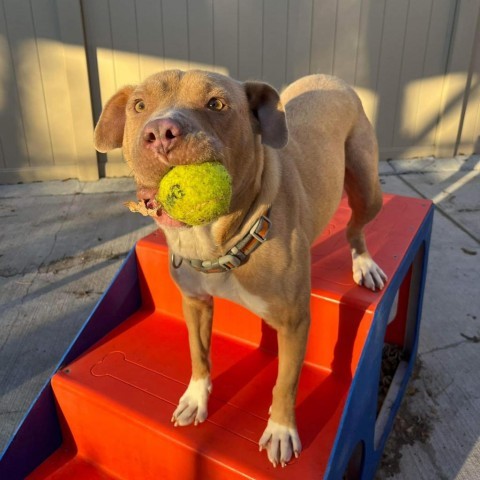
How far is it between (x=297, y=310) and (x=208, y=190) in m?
0.70

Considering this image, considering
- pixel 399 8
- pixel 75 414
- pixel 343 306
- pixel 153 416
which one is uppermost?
pixel 399 8

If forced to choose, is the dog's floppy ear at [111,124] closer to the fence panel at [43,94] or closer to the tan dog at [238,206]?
the tan dog at [238,206]

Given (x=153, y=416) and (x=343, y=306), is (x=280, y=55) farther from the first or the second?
(x=153, y=416)

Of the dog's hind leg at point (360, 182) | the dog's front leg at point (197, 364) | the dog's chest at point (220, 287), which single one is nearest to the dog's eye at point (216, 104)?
the dog's chest at point (220, 287)

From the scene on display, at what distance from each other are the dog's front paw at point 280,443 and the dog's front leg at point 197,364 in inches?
11.6

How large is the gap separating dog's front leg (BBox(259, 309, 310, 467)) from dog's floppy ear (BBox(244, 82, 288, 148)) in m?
0.71

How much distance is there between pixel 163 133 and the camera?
1.45m

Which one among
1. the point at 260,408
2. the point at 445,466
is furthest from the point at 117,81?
the point at 445,466

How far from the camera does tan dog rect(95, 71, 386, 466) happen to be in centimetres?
161

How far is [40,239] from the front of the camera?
15.5 ft

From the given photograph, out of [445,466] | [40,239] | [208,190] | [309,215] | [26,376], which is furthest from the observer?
[40,239]

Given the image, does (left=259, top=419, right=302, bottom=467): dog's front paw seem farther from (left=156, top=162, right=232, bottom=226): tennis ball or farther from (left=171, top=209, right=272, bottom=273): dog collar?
(left=156, top=162, right=232, bottom=226): tennis ball

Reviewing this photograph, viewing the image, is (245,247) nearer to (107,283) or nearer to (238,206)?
(238,206)

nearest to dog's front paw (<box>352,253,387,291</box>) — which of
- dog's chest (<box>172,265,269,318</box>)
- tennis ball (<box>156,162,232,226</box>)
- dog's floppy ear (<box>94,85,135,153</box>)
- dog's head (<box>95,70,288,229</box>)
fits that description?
dog's chest (<box>172,265,269,318</box>)
